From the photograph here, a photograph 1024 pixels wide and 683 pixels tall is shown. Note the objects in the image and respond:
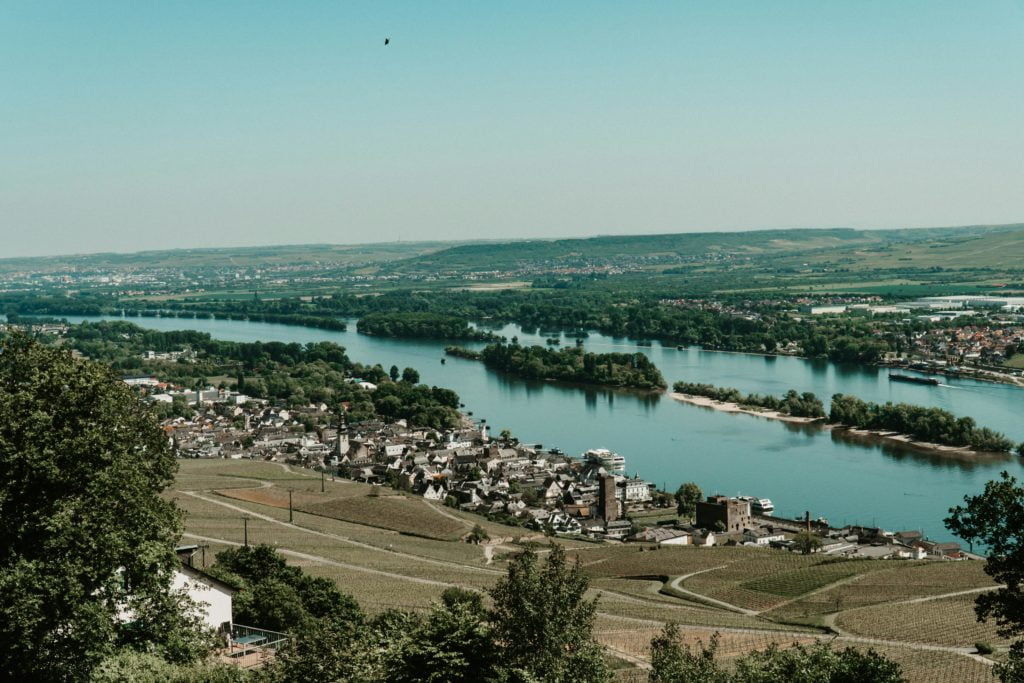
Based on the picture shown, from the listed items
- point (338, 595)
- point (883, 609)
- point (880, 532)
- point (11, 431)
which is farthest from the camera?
point (880, 532)

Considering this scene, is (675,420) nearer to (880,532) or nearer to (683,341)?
(880,532)

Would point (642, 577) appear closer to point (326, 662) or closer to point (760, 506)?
point (760, 506)

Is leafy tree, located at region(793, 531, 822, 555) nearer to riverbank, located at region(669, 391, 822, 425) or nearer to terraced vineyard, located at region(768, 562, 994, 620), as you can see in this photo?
terraced vineyard, located at region(768, 562, 994, 620)

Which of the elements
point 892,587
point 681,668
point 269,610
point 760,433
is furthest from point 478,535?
point 760,433

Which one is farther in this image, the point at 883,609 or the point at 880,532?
the point at 880,532

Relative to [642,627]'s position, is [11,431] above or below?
above

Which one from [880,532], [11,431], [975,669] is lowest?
[880,532]

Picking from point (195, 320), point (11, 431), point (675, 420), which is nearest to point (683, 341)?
point (675, 420)
